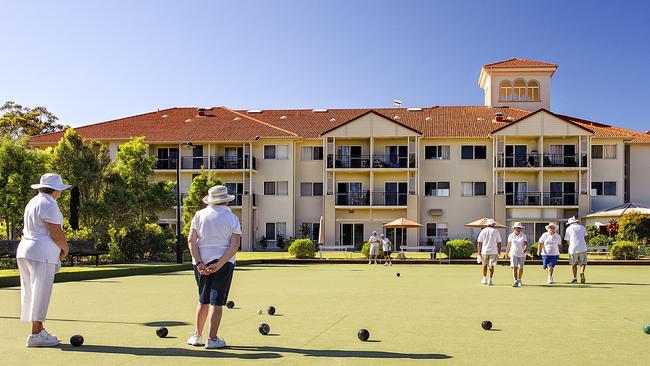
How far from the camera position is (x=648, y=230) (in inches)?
1729

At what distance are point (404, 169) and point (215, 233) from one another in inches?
1864

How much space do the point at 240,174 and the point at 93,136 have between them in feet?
35.4

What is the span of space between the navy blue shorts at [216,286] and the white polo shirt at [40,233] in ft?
5.34

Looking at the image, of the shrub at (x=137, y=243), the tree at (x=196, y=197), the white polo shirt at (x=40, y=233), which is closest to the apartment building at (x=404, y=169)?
the tree at (x=196, y=197)

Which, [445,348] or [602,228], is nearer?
[445,348]

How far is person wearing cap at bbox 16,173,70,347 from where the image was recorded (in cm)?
838

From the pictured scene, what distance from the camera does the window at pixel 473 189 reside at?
56.4 meters

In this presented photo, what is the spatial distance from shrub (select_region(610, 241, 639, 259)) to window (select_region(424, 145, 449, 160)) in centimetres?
1937

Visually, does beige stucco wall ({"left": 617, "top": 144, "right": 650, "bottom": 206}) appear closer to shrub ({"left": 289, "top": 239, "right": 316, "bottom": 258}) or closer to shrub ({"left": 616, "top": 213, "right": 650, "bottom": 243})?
Answer: shrub ({"left": 616, "top": 213, "right": 650, "bottom": 243})

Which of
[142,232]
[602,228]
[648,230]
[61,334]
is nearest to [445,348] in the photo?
[61,334]

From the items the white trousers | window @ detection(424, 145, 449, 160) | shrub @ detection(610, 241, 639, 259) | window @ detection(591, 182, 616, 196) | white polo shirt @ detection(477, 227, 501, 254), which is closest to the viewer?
the white trousers

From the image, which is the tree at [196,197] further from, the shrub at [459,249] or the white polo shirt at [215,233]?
the white polo shirt at [215,233]

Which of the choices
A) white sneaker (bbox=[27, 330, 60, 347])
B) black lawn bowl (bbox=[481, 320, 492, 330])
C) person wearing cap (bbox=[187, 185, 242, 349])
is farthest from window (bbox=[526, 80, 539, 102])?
white sneaker (bbox=[27, 330, 60, 347])

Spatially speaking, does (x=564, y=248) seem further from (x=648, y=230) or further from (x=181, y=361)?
(x=181, y=361)
